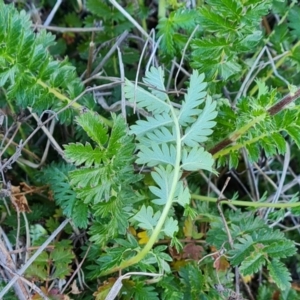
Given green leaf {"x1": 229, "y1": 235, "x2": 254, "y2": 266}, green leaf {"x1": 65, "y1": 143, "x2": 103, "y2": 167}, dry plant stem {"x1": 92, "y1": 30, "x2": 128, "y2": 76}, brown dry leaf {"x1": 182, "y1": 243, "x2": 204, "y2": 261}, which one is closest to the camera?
green leaf {"x1": 65, "y1": 143, "x2": 103, "y2": 167}

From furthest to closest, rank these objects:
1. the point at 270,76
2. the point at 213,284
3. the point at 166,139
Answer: the point at 270,76 < the point at 213,284 < the point at 166,139

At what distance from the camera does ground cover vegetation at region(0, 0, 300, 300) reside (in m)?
0.86

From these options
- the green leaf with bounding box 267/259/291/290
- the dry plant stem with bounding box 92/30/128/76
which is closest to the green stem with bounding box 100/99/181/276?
the green leaf with bounding box 267/259/291/290

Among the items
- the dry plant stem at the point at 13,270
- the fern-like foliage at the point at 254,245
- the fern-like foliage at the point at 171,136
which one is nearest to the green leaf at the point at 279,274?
the fern-like foliage at the point at 254,245

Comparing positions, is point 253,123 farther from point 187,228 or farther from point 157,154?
point 187,228

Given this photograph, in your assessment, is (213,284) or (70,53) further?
(70,53)

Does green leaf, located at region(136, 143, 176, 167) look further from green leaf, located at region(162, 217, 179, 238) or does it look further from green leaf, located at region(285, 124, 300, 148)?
green leaf, located at region(285, 124, 300, 148)

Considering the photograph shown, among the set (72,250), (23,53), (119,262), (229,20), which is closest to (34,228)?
(72,250)

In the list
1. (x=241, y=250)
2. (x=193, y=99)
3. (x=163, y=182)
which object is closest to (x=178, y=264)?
(x=241, y=250)

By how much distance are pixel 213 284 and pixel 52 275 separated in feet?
1.05

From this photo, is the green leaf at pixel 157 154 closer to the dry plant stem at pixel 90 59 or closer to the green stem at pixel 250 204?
the green stem at pixel 250 204

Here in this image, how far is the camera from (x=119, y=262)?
2.88 feet

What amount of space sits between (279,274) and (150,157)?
1.05 ft

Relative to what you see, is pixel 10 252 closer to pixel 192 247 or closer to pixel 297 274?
pixel 192 247
